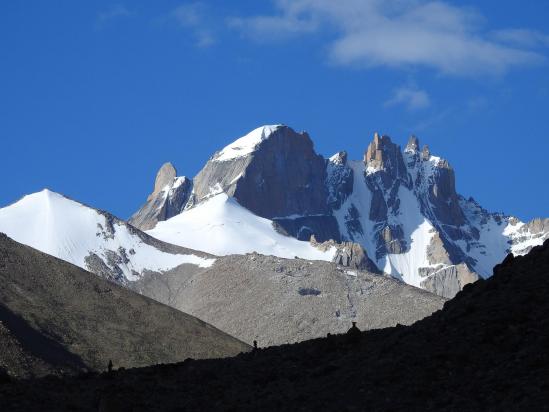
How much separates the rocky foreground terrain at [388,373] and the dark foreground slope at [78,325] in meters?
68.4

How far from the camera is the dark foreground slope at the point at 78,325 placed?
4877 inches

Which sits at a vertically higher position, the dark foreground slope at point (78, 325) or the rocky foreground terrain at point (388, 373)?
the dark foreground slope at point (78, 325)

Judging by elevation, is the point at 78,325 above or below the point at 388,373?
above

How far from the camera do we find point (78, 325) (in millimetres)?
146750

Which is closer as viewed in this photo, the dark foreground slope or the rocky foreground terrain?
the rocky foreground terrain

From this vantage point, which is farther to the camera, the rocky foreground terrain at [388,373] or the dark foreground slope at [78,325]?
the dark foreground slope at [78,325]

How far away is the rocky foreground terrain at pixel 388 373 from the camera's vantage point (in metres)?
35.2

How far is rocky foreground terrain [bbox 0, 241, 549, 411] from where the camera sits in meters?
35.2

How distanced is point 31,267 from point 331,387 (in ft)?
456

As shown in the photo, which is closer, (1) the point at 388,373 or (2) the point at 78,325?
(1) the point at 388,373

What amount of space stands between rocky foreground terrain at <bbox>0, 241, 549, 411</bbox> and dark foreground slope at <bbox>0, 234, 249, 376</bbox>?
2692 inches

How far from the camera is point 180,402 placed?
126 feet

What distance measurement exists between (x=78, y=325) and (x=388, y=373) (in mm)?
112253

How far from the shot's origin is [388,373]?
37812 mm
